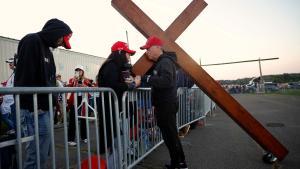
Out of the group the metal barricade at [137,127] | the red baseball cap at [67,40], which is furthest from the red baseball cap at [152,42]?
the red baseball cap at [67,40]

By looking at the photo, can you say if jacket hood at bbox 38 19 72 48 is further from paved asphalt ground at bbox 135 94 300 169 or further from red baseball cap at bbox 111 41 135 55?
paved asphalt ground at bbox 135 94 300 169

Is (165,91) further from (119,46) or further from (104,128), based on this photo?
(104,128)

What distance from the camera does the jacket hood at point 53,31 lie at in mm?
2789

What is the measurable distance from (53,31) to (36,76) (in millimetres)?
540

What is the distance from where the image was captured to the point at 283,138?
5.88 m

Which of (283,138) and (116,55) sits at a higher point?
(116,55)

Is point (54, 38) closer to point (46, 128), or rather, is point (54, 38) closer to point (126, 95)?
point (46, 128)

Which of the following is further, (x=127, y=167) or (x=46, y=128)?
(x=127, y=167)

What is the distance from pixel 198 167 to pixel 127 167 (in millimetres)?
1185

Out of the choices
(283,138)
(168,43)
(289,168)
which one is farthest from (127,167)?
(283,138)

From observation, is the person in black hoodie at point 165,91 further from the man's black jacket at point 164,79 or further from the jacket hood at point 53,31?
the jacket hood at point 53,31

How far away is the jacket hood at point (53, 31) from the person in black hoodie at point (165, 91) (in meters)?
1.18

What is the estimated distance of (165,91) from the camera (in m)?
3.81

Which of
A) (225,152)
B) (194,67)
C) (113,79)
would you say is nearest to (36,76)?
(113,79)
